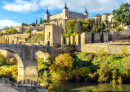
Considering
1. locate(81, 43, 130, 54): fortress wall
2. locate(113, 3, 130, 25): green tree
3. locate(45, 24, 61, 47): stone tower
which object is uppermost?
locate(113, 3, 130, 25): green tree

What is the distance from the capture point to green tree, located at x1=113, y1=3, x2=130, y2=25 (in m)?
41.6

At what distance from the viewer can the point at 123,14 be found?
41969 millimetres

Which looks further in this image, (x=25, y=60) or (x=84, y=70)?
(x=25, y=60)

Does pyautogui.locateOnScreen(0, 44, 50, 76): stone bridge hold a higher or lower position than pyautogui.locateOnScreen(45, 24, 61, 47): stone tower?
lower

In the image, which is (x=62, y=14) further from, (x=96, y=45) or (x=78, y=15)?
(x=96, y=45)

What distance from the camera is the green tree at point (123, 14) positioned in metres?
41.6

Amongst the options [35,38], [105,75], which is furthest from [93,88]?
[35,38]

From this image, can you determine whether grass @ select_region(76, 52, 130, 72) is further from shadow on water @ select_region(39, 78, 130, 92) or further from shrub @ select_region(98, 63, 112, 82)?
shadow on water @ select_region(39, 78, 130, 92)

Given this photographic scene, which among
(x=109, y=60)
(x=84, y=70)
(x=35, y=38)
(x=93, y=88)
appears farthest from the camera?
(x=35, y=38)

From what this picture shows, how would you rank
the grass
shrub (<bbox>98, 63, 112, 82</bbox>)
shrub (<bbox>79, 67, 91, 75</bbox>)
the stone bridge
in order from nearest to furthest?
shrub (<bbox>98, 63, 112, 82</bbox>), shrub (<bbox>79, 67, 91, 75</bbox>), the grass, the stone bridge

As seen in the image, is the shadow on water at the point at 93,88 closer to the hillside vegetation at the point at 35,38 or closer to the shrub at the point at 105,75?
the shrub at the point at 105,75

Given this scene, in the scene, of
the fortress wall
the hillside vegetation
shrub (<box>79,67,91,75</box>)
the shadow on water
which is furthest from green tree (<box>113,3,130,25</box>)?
the shadow on water

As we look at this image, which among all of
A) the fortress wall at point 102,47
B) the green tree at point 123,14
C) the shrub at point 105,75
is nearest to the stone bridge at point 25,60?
the fortress wall at point 102,47

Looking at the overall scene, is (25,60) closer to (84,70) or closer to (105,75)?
(84,70)
